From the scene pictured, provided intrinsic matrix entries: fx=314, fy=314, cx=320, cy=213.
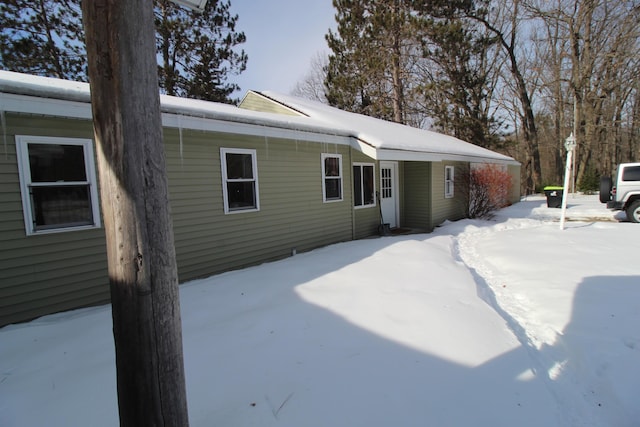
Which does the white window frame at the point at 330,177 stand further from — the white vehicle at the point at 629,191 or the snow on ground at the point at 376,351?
the white vehicle at the point at 629,191

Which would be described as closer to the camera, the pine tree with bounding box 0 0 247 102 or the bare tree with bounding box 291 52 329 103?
the pine tree with bounding box 0 0 247 102

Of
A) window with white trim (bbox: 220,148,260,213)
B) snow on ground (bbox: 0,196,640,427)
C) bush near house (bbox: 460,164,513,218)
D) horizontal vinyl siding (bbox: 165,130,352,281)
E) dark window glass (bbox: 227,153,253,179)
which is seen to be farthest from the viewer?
bush near house (bbox: 460,164,513,218)

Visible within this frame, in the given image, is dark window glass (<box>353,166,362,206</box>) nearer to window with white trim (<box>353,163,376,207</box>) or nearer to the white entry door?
window with white trim (<box>353,163,376,207</box>)

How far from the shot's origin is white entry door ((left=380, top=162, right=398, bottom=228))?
32.9 ft

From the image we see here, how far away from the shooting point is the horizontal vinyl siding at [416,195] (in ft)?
33.7

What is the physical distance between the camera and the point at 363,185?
30.0 ft

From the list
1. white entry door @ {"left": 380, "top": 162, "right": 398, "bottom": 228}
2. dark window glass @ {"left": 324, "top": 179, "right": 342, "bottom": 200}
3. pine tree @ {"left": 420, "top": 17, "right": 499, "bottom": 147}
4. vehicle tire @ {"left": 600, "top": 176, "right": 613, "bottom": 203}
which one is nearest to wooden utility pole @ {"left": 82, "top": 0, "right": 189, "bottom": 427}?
dark window glass @ {"left": 324, "top": 179, "right": 342, "bottom": 200}

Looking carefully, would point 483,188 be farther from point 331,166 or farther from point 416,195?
point 331,166

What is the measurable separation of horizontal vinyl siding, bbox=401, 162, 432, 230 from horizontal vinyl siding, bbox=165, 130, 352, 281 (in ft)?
10.7

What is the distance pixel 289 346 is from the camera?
3.01 meters

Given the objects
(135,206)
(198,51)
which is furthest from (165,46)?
(135,206)

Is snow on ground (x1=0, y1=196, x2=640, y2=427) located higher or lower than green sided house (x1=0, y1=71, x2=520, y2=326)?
lower

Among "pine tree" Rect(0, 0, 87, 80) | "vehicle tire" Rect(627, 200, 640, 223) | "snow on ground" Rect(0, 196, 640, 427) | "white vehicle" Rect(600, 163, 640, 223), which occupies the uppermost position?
"pine tree" Rect(0, 0, 87, 80)

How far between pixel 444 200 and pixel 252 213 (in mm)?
7547
